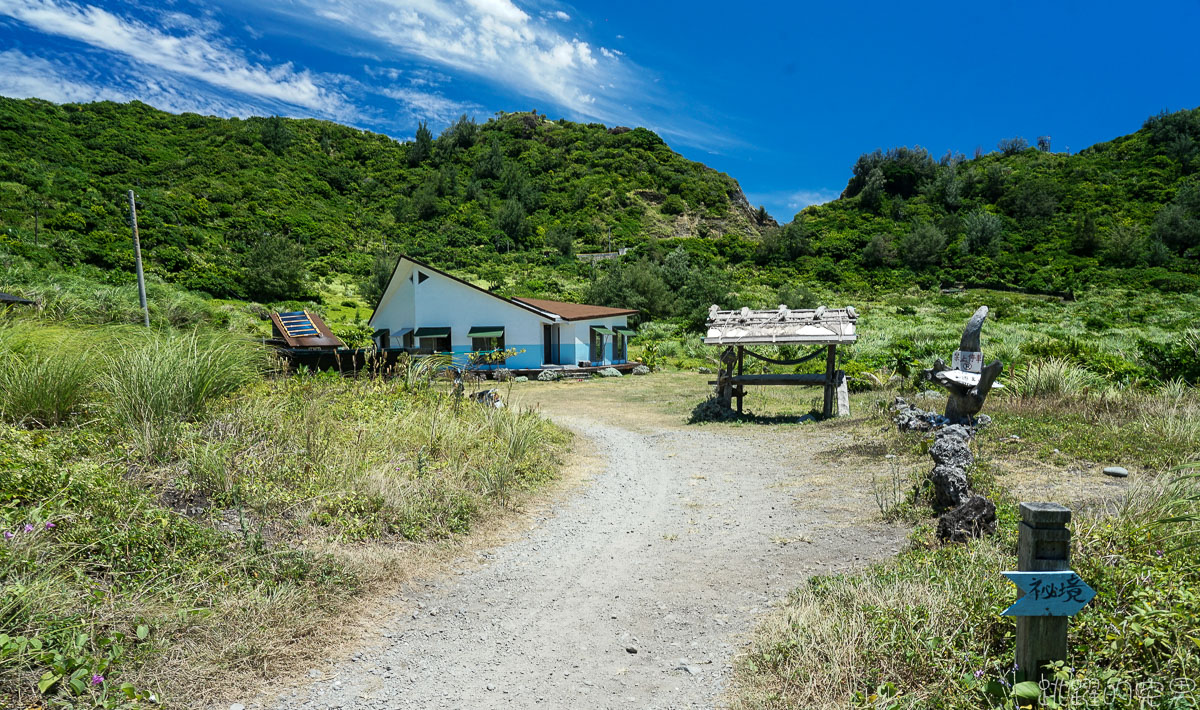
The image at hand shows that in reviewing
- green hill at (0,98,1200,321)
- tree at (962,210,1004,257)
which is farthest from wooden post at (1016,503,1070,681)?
tree at (962,210,1004,257)

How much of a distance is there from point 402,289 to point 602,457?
62.4 ft

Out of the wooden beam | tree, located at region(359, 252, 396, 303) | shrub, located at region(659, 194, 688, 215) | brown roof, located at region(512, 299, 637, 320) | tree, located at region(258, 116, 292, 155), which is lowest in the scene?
the wooden beam

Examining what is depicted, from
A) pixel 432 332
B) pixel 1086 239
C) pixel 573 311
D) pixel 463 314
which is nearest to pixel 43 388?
pixel 432 332

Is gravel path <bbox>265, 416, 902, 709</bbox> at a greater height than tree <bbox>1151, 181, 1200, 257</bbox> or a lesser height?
lesser

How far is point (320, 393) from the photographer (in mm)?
7566

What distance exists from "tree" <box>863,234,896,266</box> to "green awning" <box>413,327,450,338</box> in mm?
49559

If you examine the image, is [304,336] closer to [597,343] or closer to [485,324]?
[485,324]

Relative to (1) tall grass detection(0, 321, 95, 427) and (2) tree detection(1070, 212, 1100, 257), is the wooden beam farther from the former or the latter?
(2) tree detection(1070, 212, 1100, 257)

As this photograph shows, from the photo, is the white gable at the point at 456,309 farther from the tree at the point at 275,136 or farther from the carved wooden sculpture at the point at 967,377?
the tree at the point at 275,136

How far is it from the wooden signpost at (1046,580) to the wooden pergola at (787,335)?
1009cm

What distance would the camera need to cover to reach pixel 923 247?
2291 inches

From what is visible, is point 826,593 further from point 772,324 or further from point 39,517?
point 772,324

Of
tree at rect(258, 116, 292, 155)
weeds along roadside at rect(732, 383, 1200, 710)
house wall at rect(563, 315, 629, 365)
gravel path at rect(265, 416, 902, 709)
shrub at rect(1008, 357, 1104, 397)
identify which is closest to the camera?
weeds along roadside at rect(732, 383, 1200, 710)

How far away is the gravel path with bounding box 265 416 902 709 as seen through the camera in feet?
10.3
